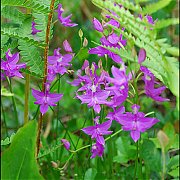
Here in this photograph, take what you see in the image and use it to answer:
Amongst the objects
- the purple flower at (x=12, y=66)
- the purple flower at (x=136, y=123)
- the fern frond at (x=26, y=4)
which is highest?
the fern frond at (x=26, y=4)

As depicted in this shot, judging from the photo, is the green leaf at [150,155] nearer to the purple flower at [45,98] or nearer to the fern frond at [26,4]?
the purple flower at [45,98]

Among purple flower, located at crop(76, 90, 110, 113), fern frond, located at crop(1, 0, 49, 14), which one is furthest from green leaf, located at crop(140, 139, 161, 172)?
fern frond, located at crop(1, 0, 49, 14)

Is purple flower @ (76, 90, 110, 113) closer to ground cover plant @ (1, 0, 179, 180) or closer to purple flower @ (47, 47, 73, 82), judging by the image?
ground cover plant @ (1, 0, 179, 180)

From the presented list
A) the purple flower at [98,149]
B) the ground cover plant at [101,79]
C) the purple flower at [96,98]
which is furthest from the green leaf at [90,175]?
the purple flower at [96,98]

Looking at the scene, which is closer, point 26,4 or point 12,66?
point 26,4

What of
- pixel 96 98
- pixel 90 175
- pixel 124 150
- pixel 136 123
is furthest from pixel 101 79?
pixel 124 150

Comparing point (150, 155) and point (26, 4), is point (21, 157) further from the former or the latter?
point (150, 155)
